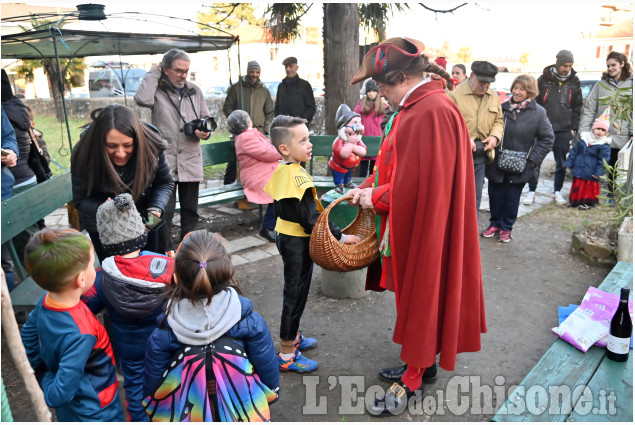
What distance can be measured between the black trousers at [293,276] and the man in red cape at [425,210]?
0.50 m

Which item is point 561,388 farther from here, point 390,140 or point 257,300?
point 257,300

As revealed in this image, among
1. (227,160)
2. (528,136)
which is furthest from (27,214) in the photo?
(528,136)

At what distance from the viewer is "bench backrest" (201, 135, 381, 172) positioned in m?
6.25

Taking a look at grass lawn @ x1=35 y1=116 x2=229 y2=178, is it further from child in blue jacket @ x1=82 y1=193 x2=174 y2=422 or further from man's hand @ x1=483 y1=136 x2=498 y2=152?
child in blue jacket @ x1=82 y1=193 x2=174 y2=422

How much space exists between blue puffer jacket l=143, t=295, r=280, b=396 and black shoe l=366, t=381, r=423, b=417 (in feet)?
3.31

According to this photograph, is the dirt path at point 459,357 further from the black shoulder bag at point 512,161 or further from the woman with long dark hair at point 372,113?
the woman with long dark hair at point 372,113

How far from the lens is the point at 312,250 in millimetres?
2801

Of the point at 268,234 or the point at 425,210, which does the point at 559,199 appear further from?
the point at 425,210

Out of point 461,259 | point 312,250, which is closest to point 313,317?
point 312,250

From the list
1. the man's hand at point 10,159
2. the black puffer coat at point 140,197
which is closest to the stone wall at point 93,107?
the man's hand at point 10,159

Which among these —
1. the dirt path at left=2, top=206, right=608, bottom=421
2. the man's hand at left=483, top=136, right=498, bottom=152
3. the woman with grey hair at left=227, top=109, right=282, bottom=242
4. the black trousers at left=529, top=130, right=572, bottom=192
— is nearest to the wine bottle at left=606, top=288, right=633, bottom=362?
the dirt path at left=2, top=206, right=608, bottom=421

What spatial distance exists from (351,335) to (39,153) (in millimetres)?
3723

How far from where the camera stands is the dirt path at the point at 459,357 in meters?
3.00

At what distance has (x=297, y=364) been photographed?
3289 millimetres
